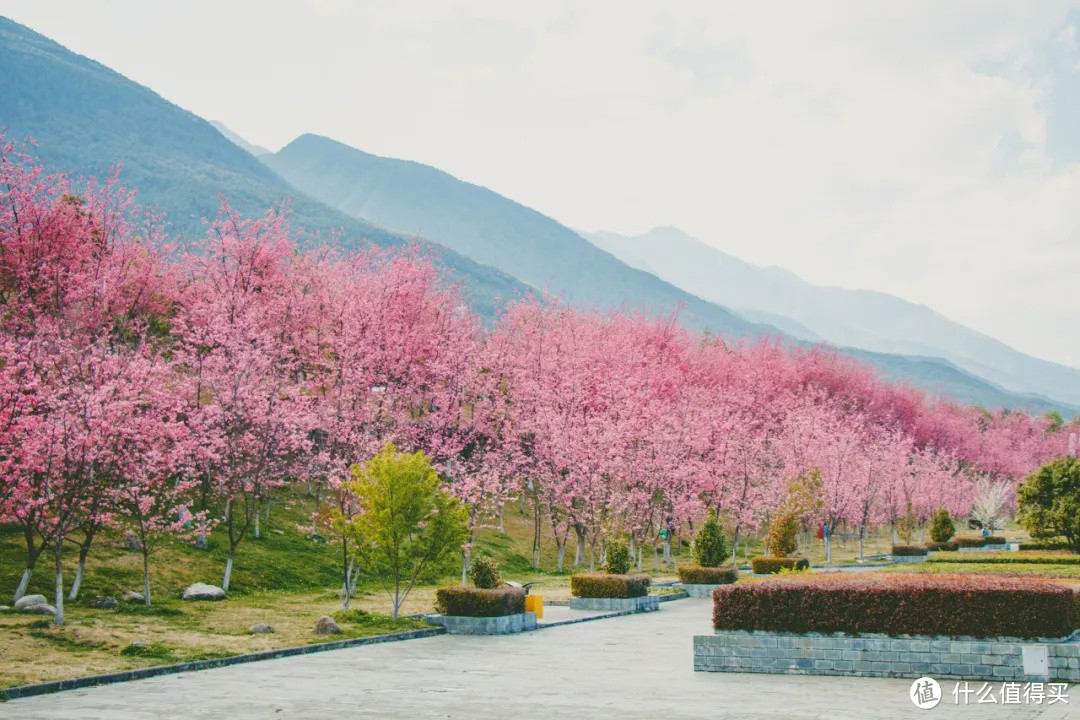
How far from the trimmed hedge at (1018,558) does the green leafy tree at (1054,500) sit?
169cm

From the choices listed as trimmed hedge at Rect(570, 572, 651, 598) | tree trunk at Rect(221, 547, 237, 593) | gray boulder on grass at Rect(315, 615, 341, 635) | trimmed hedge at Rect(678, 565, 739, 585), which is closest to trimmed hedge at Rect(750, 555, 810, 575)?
trimmed hedge at Rect(678, 565, 739, 585)

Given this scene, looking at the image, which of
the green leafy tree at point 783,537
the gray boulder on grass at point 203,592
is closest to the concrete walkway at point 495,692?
the gray boulder on grass at point 203,592

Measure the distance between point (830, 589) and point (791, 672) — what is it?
177 cm

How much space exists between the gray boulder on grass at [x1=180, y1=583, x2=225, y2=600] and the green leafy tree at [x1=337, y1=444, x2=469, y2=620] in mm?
6038

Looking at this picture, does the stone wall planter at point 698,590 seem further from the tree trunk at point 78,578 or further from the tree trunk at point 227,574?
the tree trunk at point 78,578

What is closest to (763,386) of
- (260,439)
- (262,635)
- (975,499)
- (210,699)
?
(975,499)

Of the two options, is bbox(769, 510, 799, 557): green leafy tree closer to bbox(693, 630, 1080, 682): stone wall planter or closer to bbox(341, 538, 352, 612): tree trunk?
bbox(341, 538, 352, 612): tree trunk

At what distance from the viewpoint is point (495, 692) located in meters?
14.9

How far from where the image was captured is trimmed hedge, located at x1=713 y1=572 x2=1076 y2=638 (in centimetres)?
1537

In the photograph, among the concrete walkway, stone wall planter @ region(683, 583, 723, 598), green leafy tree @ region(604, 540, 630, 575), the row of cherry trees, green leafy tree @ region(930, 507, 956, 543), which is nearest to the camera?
the concrete walkway

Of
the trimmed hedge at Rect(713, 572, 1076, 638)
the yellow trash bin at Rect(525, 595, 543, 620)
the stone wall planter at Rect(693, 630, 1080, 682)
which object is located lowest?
the yellow trash bin at Rect(525, 595, 543, 620)

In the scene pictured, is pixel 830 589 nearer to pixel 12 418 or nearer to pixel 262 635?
pixel 262 635

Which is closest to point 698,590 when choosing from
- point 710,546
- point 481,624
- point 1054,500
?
point 710,546

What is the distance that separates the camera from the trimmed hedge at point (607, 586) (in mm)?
29734
